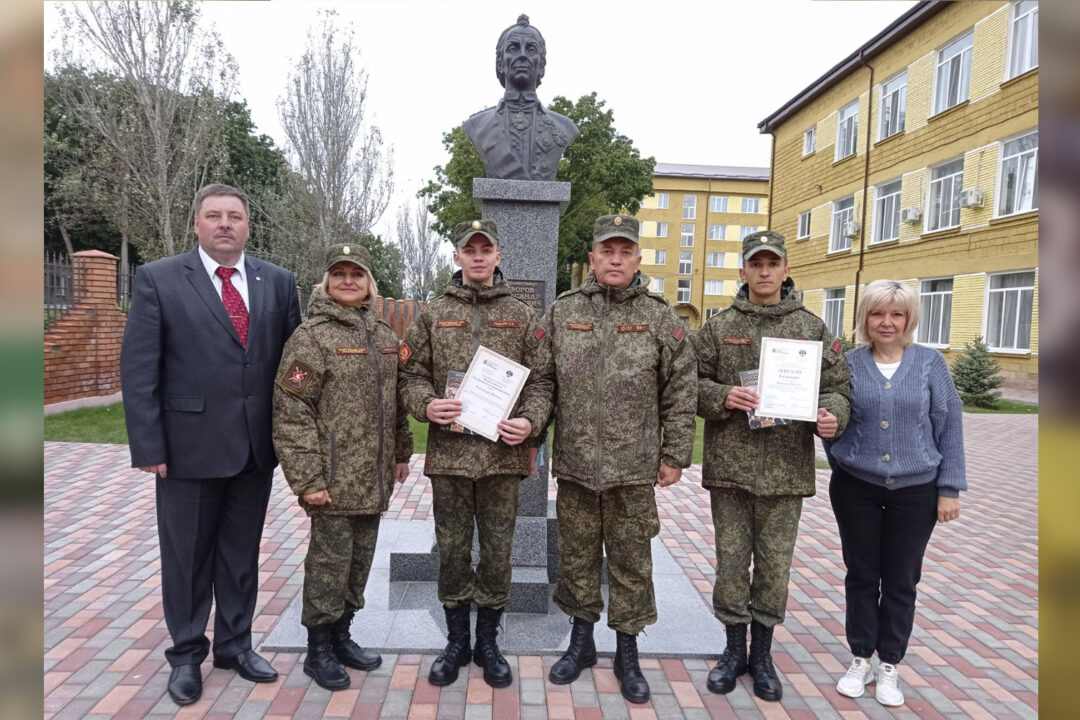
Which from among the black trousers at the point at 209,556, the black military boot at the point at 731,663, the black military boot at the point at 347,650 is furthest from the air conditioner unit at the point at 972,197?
the black trousers at the point at 209,556

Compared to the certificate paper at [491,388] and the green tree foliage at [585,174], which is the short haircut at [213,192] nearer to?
the certificate paper at [491,388]

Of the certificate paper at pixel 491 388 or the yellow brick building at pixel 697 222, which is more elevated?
the yellow brick building at pixel 697 222

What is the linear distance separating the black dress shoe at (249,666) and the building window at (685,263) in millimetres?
57399

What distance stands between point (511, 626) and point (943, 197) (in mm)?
19802

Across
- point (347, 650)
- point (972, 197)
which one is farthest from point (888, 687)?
point (972, 197)

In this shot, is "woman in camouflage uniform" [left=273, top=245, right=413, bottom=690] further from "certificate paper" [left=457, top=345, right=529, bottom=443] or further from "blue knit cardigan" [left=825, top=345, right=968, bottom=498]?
"blue knit cardigan" [left=825, top=345, right=968, bottom=498]

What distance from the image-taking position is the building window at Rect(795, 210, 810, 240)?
2653cm

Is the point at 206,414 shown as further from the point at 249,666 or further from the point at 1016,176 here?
the point at 1016,176

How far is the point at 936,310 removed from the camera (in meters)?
19.3

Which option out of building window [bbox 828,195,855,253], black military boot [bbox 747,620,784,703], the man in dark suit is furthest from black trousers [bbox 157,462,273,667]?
building window [bbox 828,195,855,253]

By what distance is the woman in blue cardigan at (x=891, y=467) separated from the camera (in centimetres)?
336

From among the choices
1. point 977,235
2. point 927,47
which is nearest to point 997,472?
point 977,235

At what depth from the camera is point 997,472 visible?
31.3ft

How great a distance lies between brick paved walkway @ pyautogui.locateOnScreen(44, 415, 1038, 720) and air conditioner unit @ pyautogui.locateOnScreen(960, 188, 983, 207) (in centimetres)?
1298
